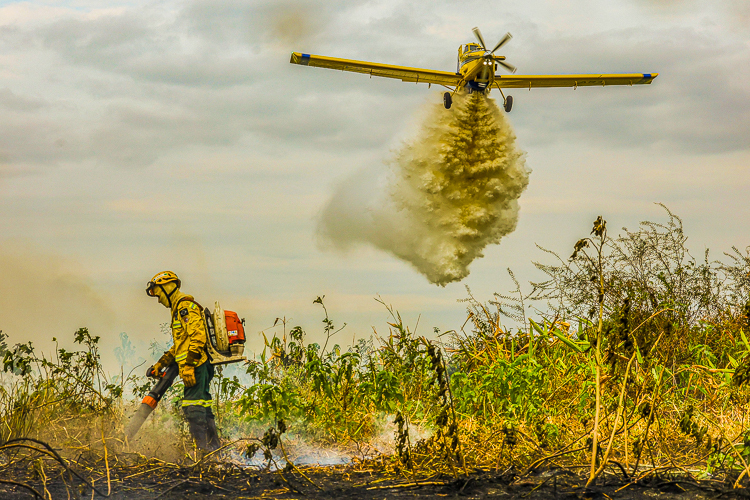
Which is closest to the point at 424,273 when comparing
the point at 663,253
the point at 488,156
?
the point at 488,156

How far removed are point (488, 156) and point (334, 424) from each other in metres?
12.9

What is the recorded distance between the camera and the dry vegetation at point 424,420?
5145 mm

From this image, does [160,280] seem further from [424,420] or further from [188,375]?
[424,420]

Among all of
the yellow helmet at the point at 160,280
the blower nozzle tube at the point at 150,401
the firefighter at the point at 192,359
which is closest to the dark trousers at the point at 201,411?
the firefighter at the point at 192,359

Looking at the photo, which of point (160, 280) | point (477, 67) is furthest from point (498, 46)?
point (160, 280)

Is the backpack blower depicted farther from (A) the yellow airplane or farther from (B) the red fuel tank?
(A) the yellow airplane

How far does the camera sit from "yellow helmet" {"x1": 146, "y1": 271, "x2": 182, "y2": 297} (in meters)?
7.62

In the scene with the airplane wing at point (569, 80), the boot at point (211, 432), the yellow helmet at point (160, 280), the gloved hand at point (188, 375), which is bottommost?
the boot at point (211, 432)

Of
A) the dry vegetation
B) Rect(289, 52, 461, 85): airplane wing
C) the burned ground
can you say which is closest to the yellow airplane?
Rect(289, 52, 461, 85): airplane wing

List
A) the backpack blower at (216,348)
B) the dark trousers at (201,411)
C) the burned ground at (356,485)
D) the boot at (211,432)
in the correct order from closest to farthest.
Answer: the burned ground at (356,485) → the dark trousers at (201,411) → the boot at (211,432) → the backpack blower at (216,348)

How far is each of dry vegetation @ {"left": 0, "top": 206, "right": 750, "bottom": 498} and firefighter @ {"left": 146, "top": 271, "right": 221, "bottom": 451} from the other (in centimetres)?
29

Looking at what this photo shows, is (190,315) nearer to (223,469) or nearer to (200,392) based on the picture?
(200,392)

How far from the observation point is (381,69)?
61.9 ft

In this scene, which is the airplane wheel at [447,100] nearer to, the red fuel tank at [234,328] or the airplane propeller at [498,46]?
the airplane propeller at [498,46]
